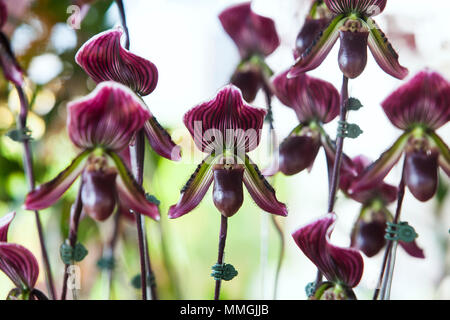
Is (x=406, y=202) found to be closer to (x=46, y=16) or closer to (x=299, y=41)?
(x=299, y=41)

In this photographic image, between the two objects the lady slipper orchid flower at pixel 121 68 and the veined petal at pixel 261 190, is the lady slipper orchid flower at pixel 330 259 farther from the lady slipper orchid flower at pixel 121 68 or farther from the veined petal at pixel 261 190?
the lady slipper orchid flower at pixel 121 68

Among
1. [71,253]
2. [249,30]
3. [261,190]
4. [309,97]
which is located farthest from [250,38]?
[71,253]

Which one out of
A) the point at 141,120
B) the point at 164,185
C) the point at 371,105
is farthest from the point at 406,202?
the point at 141,120

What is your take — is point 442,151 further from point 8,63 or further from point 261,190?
point 8,63

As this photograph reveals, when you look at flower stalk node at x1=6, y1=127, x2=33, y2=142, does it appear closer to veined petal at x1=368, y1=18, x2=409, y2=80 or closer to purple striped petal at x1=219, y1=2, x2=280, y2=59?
purple striped petal at x1=219, y1=2, x2=280, y2=59

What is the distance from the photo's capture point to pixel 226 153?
1.33 ft

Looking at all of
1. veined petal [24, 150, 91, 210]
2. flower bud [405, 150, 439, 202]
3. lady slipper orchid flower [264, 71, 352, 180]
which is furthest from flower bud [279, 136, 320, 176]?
veined petal [24, 150, 91, 210]

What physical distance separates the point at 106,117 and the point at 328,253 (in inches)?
9.1

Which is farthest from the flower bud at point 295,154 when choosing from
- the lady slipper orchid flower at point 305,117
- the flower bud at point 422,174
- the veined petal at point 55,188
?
the veined petal at point 55,188

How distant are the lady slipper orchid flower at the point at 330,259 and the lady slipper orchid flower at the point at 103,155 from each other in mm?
140

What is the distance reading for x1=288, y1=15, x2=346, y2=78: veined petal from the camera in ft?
1.34

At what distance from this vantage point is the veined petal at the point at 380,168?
432mm

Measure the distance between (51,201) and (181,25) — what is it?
44cm
